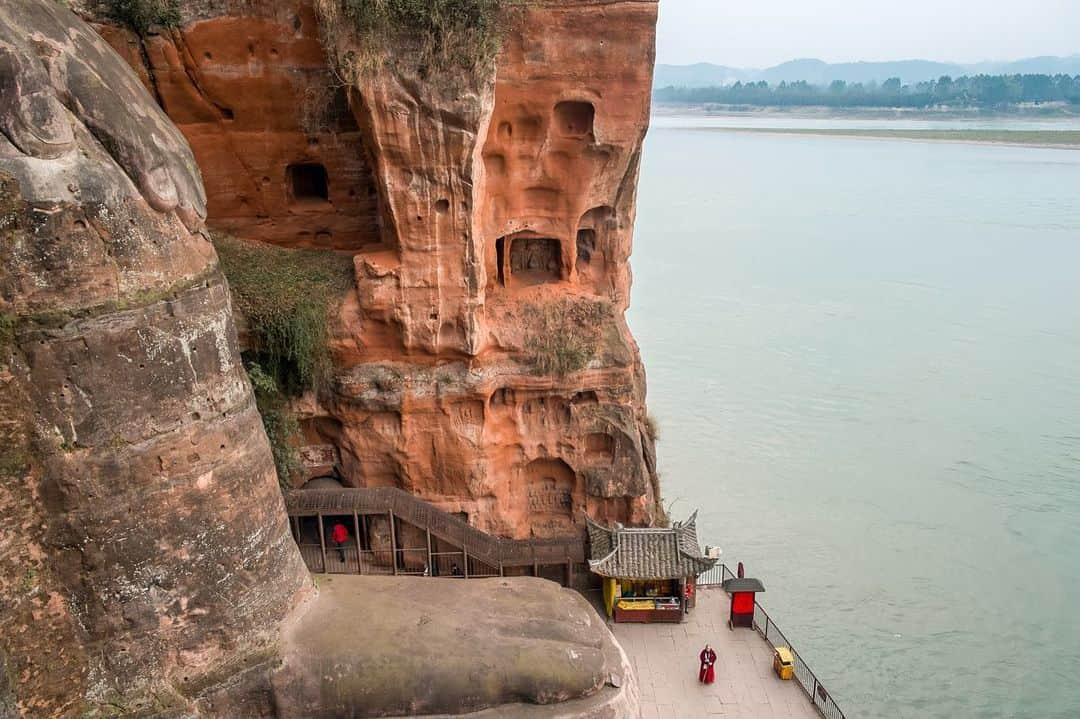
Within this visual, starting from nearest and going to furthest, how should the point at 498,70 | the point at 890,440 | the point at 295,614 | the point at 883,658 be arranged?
the point at 295,614 → the point at 498,70 → the point at 883,658 → the point at 890,440

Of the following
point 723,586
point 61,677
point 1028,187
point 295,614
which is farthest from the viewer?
point 1028,187

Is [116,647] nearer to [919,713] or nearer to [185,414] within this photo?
[185,414]

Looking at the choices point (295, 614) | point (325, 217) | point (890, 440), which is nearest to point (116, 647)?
point (295, 614)

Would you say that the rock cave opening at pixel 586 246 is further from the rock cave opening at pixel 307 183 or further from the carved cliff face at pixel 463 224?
the rock cave opening at pixel 307 183

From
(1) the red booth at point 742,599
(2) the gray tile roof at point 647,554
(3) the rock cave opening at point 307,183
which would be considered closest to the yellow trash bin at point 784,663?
(1) the red booth at point 742,599

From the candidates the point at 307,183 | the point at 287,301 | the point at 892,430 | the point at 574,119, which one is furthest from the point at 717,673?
the point at 892,430

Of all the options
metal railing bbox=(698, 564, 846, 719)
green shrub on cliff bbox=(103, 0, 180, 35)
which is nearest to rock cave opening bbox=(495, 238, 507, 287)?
green shrub on cliff bbox=(103, 0, 180, 35)
